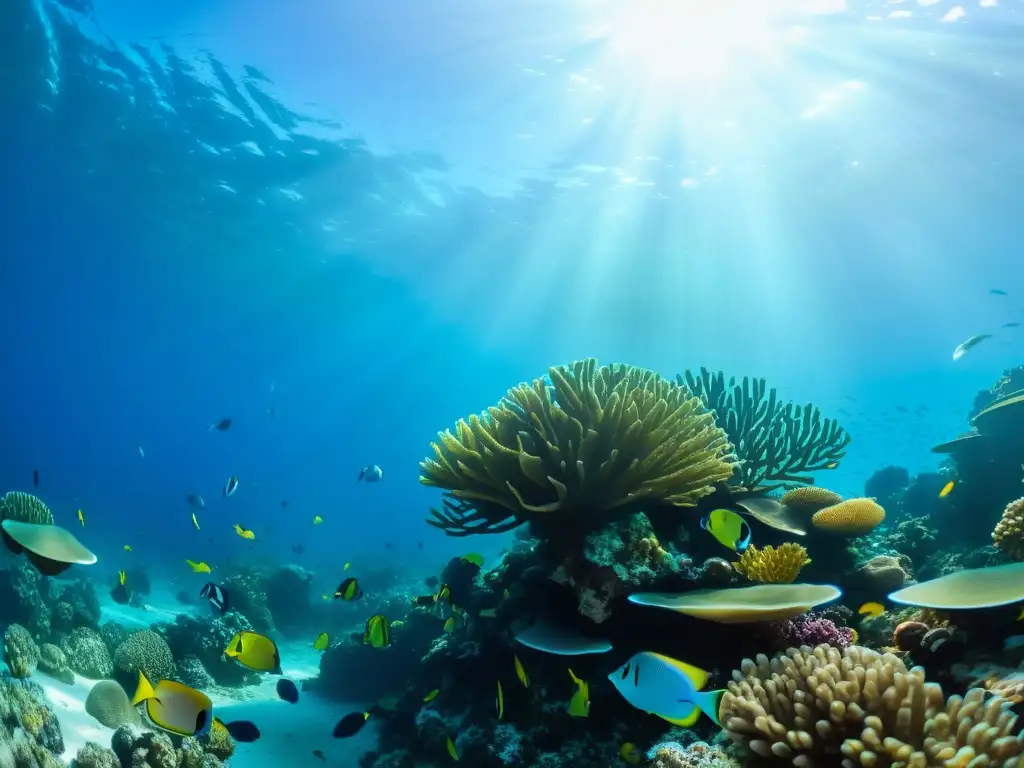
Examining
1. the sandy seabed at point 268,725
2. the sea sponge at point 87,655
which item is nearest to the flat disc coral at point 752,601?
the sandy seabed at point 268,725

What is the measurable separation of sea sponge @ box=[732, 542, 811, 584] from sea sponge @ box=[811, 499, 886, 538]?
92 centimetres

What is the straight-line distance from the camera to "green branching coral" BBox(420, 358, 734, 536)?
4.66 m

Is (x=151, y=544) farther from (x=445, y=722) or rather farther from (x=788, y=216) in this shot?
(x=788, y=216)

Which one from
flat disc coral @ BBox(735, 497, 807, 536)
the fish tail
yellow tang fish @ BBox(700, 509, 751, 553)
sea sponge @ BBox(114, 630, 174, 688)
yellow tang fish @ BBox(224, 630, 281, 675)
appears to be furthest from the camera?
sea sponge @ BBox(114, 630, 174, 688)

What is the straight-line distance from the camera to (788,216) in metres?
29.2

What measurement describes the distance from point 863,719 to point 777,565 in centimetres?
199

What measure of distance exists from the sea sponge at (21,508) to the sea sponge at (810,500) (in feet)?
28.4

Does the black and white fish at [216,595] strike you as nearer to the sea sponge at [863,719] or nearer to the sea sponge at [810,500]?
the sea sponge at [863,719]

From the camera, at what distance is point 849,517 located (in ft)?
17.0

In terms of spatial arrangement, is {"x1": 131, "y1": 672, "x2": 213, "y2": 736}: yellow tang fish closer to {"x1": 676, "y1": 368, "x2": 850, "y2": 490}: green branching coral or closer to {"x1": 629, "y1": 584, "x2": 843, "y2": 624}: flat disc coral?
{"x1": 629, "y1": 584, "x2": 843, "y2": 624}: flat disc coral

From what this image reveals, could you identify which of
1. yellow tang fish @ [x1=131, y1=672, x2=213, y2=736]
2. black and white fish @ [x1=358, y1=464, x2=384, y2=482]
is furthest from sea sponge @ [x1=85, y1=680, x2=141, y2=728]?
black and white fish @ [x1=358, y1=464, x2=384, y2=482]

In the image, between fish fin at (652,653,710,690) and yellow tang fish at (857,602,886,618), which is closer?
fish fin at (652,653,710,690)

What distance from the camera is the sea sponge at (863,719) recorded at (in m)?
2.27

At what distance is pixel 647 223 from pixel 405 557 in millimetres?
28975
